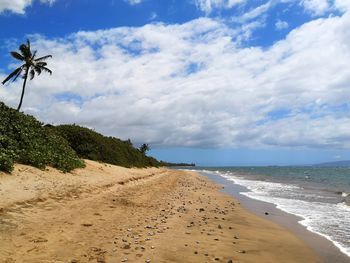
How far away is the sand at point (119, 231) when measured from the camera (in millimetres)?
8102

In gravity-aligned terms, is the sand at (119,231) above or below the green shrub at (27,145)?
below

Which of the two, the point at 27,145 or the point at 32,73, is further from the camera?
the point at 32,73

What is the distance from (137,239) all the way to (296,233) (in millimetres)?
6062

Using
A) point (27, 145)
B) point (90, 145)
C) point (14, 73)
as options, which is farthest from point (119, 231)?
point (14, 73)

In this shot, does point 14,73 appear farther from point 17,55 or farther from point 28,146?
point 28,146

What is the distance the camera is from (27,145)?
2114 centimetres

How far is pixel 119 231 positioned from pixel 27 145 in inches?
518

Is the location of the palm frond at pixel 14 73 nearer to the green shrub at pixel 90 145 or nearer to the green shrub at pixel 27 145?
the green shrub at pixel 90 145

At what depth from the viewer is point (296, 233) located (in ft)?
40.9

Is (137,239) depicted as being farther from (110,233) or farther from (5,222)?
(5,222)

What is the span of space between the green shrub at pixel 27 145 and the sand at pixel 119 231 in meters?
2.57

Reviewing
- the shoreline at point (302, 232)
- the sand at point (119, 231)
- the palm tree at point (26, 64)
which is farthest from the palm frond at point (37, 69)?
the shoreline at point (302, 232)

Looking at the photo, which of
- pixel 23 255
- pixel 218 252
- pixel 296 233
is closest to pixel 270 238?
pixel 296 233

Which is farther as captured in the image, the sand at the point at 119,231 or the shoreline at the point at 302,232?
the shoreline at the point at 302,232
